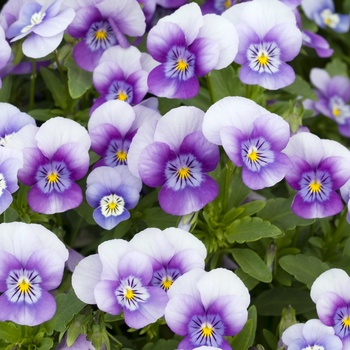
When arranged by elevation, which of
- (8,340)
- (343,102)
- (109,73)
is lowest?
(343,102)

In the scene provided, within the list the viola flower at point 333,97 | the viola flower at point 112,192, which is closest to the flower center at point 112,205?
the viola flower at point 112,192

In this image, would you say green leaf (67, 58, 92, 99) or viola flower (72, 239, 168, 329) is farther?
green leaf (67, 58, 92, 99)

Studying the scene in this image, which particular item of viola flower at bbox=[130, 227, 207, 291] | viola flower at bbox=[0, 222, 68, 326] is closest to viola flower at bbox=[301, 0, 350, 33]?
viola flower at bbox=[130, 227, 207, 291]

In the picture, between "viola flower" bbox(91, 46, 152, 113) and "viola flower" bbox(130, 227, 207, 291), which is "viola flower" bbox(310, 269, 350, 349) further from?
"viola flower" bbox(91, 46, 152, 113)

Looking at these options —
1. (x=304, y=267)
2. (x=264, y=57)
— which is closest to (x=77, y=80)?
(x=264, y=57)

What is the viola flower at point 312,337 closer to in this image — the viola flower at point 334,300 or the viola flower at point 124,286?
the viola flower at point 334,300

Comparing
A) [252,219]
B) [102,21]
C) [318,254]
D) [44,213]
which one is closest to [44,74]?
[102,21]

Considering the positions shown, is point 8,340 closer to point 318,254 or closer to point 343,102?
point 318,254
